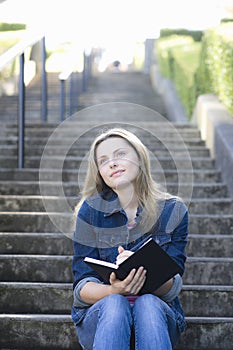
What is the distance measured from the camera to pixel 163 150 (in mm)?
7426

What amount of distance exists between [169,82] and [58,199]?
8.30m

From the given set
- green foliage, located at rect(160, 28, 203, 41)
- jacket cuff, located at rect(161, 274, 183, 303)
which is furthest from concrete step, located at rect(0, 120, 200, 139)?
green foliage, located at rect(160, 28, 203, 41)

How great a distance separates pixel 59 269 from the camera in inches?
191

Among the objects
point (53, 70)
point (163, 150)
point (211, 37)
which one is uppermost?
point (211, 37)

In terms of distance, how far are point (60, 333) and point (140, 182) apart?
3.01 ft

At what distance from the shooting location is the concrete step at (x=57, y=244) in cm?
517

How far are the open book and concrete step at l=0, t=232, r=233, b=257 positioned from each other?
1.53 metres

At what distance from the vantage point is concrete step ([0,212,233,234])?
5539mm

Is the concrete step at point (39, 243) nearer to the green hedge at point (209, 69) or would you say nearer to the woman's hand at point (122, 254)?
the woman's hand at point (122, 254)

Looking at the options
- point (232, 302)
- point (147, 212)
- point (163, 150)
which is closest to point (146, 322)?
point (147, 212)

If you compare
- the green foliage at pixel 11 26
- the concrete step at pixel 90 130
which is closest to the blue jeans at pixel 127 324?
the concrete step at pixel 90 130

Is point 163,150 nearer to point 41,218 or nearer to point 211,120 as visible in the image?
point 211,120

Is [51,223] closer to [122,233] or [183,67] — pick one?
[122,233]

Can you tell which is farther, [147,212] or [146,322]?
[147,212]
